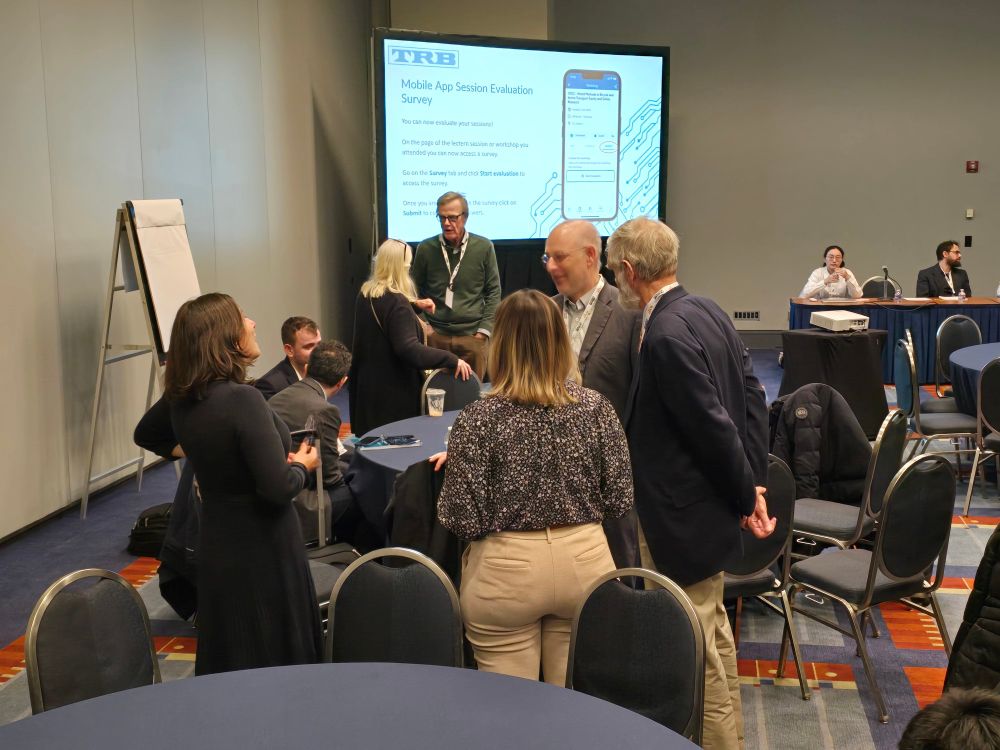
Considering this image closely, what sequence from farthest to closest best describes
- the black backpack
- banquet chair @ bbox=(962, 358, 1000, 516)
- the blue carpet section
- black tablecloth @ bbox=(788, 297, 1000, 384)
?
black tablecloth @ bbox=(788, 297, 1000, 384) < banquet chair @ bbox=(962, 358, 1000, 516) < the black backpack < the blue carpet section

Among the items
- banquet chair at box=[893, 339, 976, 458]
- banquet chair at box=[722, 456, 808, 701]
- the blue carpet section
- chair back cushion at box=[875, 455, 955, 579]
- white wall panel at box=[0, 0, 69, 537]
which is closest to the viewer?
chair back cushion at box=[875, 455, 955, 579]

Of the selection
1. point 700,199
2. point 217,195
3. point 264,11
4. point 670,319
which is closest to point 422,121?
point 264,11

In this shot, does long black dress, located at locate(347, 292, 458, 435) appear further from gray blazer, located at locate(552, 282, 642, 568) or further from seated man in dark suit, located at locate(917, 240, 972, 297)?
seated man in dark suit, located at locate(917, 240, 972, 297)

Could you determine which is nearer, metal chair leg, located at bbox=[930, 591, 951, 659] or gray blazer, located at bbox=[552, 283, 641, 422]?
gray blazer, located at bbox=[552, 283, 641, 422]

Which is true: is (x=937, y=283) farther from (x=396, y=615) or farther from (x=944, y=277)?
(x=396, y=615)

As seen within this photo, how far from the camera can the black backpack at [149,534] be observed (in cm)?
492

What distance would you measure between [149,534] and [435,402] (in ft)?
5.27

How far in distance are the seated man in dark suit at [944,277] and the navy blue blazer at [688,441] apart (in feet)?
27.6

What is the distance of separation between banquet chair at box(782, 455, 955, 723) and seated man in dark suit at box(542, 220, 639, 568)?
900mm

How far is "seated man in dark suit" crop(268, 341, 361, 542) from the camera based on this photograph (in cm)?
366

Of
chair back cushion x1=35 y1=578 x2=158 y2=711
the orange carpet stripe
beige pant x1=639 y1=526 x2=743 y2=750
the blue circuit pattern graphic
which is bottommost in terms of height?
the orange carpet stripe

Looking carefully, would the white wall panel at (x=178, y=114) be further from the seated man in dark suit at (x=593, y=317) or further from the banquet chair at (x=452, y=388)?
the seated man in dark suit at (x=593, y=317)

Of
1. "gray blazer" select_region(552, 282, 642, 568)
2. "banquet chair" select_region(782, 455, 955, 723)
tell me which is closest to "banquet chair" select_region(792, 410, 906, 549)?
"banquet chair" select_region(782, 455, 955, 723)

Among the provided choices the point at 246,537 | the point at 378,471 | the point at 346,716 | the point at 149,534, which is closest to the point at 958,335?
the point at 378,471
